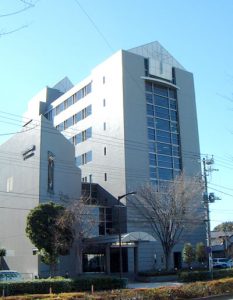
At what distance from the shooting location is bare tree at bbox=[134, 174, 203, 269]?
174ft

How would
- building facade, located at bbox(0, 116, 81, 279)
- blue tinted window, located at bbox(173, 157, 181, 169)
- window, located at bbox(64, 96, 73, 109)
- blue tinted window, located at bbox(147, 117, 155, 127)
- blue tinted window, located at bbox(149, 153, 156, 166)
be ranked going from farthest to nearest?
window, located at bbox(64, 96, 73, 109) → blue tinted window, located at bbox(173, 157, 181, 169) → blue tinted window, located at bbox(147, 117, 155, 127) → blue tinted window, located at bbox(149, 153, 156, 166) → building facade, located at bbox(0, 116, 81, 279)

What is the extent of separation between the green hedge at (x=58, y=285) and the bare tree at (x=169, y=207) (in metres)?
17.8

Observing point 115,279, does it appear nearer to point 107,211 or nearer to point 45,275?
point 45,275

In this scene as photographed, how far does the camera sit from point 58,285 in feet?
104

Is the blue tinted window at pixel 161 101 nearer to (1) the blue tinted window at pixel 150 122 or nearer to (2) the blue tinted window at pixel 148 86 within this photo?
(2) the blue tinted window at pixel 148 86

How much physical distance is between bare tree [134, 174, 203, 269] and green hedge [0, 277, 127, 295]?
17.8 m

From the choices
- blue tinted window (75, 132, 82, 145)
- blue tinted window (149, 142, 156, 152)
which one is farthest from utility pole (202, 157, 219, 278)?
blue tinted window (75, 132, 82, 145)

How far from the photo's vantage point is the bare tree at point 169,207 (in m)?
53.0

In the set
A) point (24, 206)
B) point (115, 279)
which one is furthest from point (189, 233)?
point (115, 279)

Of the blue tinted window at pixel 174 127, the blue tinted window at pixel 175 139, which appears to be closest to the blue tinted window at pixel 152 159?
the blue tinted window at pixel 175 139

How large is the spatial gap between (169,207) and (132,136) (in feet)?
41.8

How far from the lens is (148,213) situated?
187ft

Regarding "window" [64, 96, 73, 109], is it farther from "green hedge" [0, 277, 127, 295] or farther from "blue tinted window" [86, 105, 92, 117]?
"green hedge" [0, 277, 127, 295]

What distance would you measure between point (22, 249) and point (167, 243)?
657 inches
